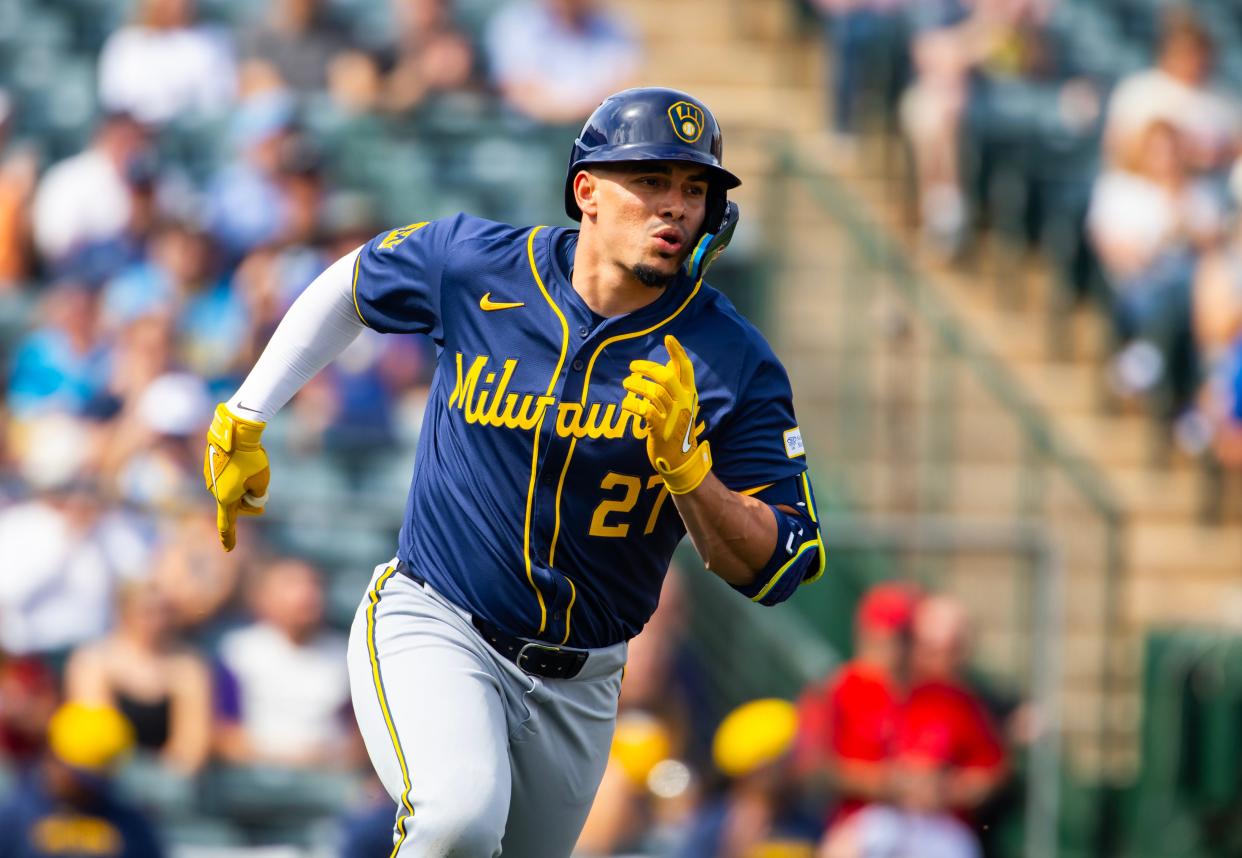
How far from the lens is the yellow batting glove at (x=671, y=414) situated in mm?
4121

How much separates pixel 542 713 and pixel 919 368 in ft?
18.0

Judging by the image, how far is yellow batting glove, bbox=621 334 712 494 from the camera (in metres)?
4.12

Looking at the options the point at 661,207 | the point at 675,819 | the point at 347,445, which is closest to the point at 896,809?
the point at 675,819

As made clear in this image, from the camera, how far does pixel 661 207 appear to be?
4.44m

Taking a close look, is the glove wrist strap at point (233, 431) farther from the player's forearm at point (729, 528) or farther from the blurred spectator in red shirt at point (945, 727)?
the blurred spectator in red shirt at point (945, 727)

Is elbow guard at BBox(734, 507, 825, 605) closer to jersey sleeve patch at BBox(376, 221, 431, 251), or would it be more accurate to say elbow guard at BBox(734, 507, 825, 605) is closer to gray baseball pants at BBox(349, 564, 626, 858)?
gray baseball pants at BBox(349, 564, 626, 858)

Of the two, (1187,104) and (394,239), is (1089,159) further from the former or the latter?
(394,239)

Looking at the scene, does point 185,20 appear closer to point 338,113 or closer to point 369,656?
point 338,113

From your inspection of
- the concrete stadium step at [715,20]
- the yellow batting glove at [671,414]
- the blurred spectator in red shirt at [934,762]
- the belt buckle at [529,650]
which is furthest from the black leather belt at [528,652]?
the concrete stadium step at [715,20]

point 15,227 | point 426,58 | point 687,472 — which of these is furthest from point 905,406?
point 687,472

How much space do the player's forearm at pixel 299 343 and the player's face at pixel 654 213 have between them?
0.72m

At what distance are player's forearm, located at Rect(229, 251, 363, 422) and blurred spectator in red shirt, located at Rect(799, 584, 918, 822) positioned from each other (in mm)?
3879

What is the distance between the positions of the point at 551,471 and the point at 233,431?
82 centimetres

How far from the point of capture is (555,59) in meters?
10.9
